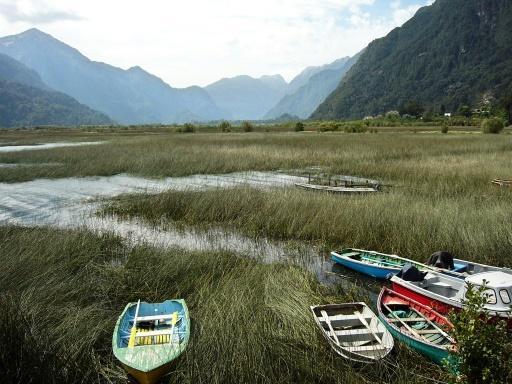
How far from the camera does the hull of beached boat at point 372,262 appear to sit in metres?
9.64

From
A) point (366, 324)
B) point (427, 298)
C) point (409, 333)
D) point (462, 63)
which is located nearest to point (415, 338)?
point (409, 333)

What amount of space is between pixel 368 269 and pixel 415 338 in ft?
12.3

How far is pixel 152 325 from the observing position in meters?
6.99

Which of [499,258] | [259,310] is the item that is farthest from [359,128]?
[259,310]

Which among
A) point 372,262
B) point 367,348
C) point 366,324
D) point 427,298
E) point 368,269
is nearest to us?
point 367,348

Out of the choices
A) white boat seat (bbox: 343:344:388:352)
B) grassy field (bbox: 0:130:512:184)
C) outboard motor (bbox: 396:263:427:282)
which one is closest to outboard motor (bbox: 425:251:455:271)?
outboard motor (bbox: 396:263:427:282)

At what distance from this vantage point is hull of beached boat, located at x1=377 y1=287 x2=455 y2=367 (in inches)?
236

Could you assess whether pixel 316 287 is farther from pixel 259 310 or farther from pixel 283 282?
pixel 259 310

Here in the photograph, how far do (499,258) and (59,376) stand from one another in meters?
10.3

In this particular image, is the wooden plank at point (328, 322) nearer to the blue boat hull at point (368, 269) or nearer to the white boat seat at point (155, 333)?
the white boat seat at point (155, 333)

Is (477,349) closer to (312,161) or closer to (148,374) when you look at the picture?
(148,374)

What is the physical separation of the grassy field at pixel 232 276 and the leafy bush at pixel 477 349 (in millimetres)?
815

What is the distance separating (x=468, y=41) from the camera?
185 metres

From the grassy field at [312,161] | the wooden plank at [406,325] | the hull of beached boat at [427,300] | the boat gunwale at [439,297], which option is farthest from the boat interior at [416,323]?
the grassy field at [312,161]
